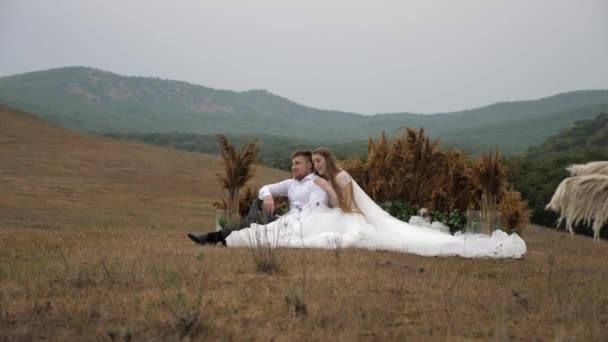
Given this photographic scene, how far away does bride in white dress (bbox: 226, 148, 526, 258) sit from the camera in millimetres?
11445

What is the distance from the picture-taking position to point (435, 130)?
187m

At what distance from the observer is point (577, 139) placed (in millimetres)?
91250

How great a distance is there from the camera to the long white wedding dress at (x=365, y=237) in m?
11.4

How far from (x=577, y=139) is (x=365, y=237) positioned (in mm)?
85810

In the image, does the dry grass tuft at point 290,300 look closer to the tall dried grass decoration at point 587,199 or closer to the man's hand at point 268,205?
the tall dried grass decoration at point 587,199

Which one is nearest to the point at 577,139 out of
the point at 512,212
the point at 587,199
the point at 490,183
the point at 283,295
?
the point at 512,212

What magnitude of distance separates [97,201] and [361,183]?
17417 millimetres

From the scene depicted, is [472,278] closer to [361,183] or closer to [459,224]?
[459,224]

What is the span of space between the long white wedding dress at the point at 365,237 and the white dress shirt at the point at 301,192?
0.15 m

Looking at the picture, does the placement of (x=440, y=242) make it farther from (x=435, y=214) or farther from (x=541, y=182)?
(x=541, y=182)

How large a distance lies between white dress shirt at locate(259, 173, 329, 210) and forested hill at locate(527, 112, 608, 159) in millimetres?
76048

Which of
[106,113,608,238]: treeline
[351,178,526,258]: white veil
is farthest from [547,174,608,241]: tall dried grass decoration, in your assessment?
[351,178,526,258]: white veil

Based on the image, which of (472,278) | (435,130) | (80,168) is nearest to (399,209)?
(472,278)

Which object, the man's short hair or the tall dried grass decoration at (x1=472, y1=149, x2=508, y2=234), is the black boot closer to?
the man's short hair
